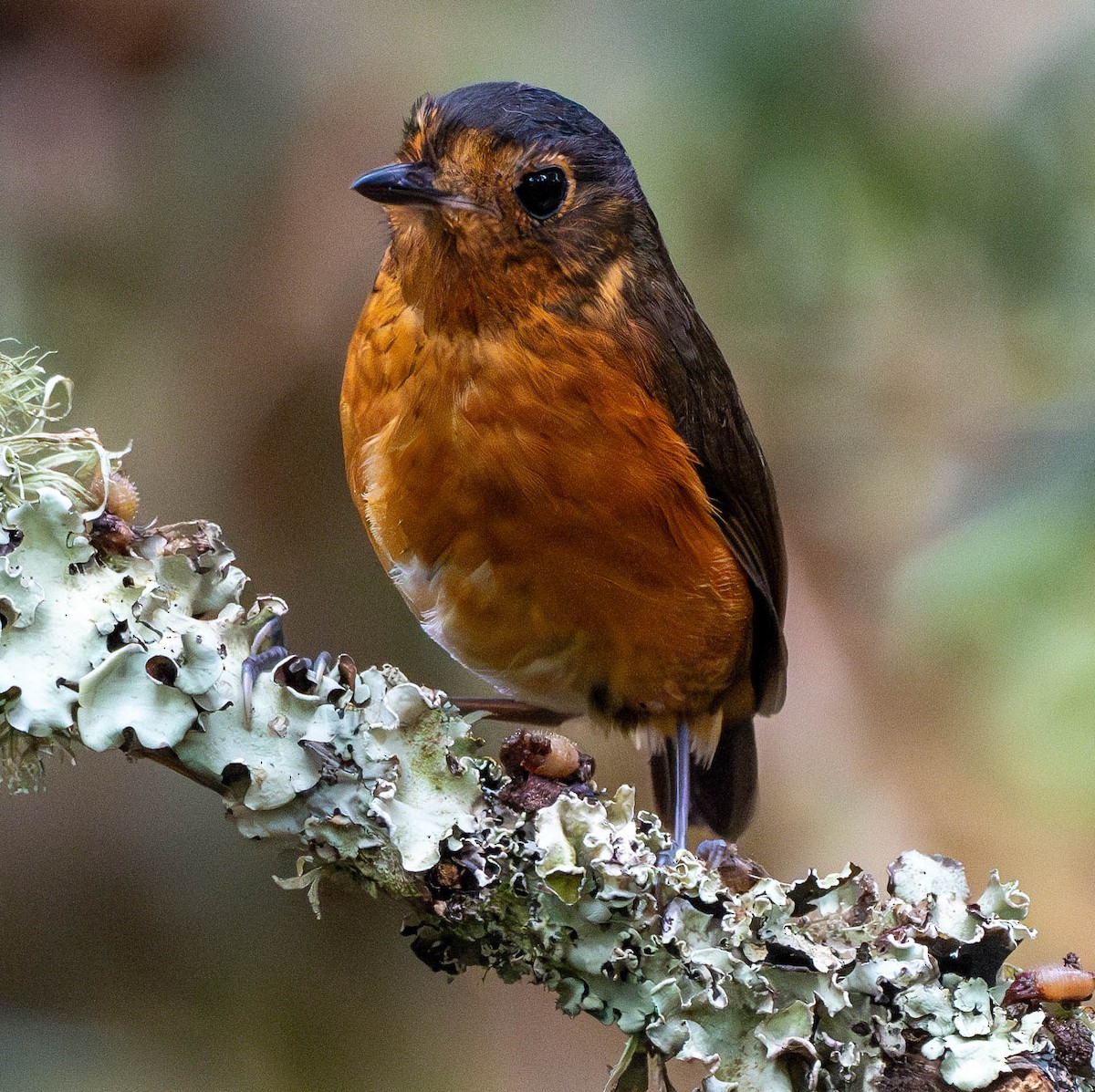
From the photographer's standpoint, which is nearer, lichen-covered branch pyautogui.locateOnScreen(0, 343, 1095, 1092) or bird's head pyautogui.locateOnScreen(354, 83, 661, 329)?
lichen-covered branch pyautogui.locateOnScreen(0, 343, 1095, 1092)

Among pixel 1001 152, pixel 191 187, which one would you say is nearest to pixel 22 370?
pixel 191 187

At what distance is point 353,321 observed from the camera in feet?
13.0

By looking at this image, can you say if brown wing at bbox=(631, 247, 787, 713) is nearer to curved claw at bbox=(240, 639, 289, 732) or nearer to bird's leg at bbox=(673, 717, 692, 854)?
bird's leg at bbox=(673, 717, 692, 854)

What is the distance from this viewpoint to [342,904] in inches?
157

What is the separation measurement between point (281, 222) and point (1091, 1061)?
2.98 m

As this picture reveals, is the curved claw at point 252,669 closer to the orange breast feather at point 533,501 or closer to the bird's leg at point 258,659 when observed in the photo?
the bird's leg at point 258,659

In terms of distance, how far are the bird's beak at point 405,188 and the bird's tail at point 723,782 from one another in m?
1.77

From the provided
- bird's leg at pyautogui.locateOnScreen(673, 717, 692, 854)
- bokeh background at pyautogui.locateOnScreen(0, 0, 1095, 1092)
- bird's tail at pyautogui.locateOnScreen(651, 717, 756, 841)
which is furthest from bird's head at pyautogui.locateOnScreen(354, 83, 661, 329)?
bird's tail at pyautogui.locateOnScreen(651, 717, 756, 841)

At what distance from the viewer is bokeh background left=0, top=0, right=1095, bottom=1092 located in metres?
3.61

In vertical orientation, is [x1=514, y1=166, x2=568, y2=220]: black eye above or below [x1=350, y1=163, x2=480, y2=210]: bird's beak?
above

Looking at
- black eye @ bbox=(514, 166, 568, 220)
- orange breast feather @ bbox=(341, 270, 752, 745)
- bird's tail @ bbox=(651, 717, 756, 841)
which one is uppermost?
black eye @ bbox=(514, 166, 568, 220)

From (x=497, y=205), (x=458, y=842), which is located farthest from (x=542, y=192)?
(x=458, y=842)

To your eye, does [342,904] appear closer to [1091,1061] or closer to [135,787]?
[135,787]

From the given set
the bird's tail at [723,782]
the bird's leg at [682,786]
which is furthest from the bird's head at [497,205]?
the bird's tail at [723,782]
